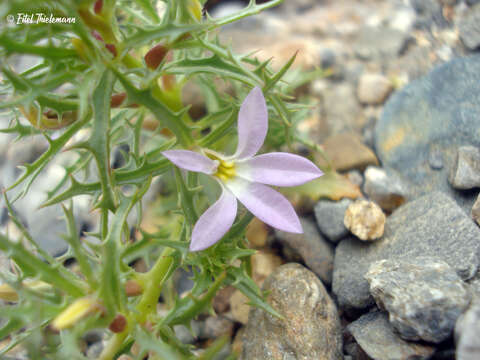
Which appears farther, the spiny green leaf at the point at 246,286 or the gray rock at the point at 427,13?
the gray rock at the point at 427,13

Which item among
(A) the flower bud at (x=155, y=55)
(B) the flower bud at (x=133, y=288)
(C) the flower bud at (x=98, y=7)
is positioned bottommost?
(B) the flower bud at (x=133, y=288)

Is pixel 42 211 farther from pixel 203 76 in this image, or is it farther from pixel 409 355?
pixel 409 355

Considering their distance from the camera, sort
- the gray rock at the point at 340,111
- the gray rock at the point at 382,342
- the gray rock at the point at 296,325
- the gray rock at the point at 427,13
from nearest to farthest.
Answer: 1. the gray rock at the point at 382,342
2. the gray rock at the point at 296,325
3. the gray rock at the point at 340,111
4. the gray rock at the point at 427,13

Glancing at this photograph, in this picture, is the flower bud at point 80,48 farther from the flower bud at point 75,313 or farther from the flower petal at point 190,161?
the flower bud at point 75,313

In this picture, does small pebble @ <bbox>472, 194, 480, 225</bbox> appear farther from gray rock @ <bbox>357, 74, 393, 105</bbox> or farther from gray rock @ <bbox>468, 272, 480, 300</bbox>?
gray rock @ <bbox>357, 74, 393, 105</bbox>

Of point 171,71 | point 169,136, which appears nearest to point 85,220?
point 169,136

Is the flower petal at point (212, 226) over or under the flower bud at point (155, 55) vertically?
under

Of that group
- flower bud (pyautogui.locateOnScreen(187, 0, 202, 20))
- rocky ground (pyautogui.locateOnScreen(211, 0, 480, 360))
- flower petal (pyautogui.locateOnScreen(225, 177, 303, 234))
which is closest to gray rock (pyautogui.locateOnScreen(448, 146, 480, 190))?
rocky ground (pyautogui.locateOnScreen(211, 0, 480, 360))

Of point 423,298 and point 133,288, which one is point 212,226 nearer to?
point 133,288

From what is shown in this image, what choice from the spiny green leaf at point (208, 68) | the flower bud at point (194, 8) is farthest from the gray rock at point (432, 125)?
the flower bud at point (194, 8)
